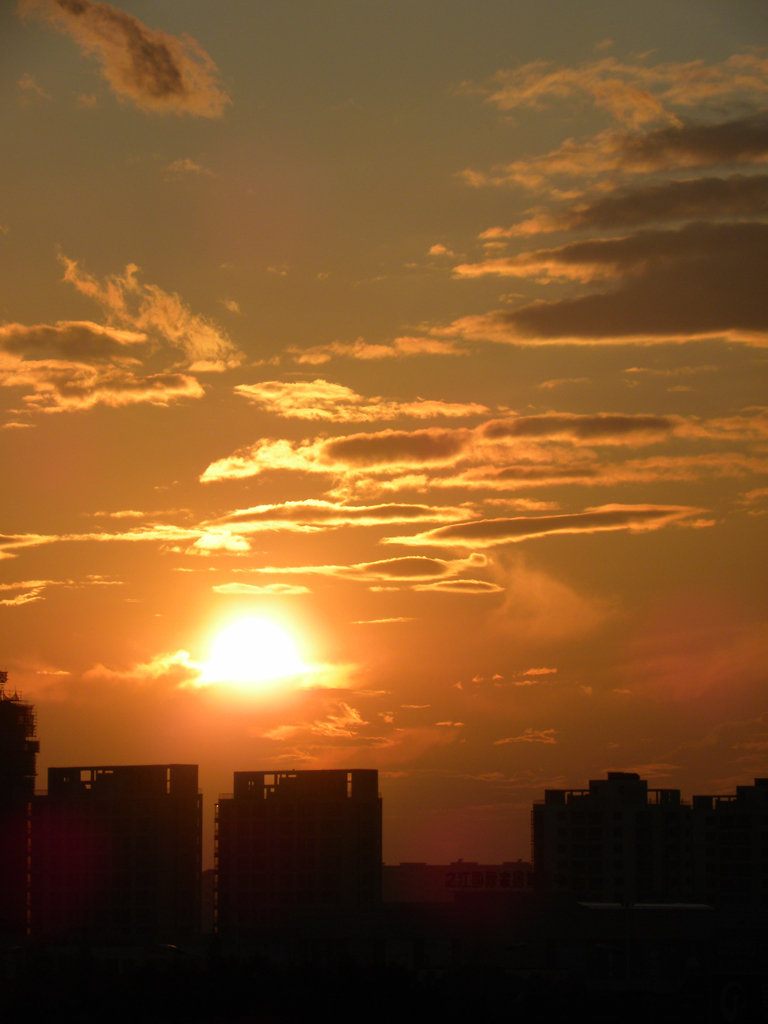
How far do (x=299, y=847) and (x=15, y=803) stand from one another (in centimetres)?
3552

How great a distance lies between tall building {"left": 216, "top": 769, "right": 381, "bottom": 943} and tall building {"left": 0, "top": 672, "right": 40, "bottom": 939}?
22501 mm

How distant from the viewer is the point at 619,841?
14775cm

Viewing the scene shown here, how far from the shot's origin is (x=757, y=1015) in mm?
49750

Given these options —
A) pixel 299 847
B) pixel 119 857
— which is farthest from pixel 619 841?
pixel 119 857

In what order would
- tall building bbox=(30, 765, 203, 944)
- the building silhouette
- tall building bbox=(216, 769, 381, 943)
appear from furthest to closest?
tall building bbox=(30, 765, 203, 944)
tall building bbox=(216, 769, 381, 943)
the building silhouette

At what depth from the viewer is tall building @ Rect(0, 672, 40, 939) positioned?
13662cm

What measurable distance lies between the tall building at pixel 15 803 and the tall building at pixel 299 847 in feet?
73.8

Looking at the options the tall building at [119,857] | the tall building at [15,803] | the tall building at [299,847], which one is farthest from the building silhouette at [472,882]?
the tall building at [15,803]

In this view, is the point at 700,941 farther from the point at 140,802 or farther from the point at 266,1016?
the point at 140,802

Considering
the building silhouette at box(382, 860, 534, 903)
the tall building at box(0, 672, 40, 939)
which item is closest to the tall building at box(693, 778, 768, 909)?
the building silhouette at box(382, 860, 534, 903)

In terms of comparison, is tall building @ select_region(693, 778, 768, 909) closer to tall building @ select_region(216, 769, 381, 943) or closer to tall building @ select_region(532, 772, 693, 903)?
tall building @ select_region(532, 772, 693, 903)

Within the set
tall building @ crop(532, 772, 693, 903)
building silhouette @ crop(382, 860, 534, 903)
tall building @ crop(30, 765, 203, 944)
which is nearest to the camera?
building silhouette @ crop(382, 860, 534, 903)

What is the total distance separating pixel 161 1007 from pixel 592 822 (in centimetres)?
8636

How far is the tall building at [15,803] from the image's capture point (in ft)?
448
